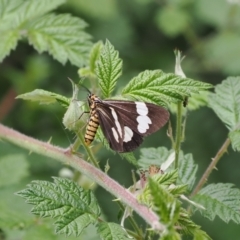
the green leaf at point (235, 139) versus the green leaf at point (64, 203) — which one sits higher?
the green leaf at point (235, 139)

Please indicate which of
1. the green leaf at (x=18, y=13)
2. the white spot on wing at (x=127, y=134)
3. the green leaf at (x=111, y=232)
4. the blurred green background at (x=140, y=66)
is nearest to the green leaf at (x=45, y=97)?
the white spot on wing at (x=127, y=134)

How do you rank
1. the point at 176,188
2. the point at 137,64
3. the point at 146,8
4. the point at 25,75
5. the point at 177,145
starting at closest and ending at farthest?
1. the point at 176,188
2. the point at 177,145
3. the point at 25,75
4. the point at 137,64
5. the point at 146,8

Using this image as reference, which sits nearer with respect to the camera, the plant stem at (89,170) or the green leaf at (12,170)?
the plant stem at (89,170)

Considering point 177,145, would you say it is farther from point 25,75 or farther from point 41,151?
point 25,75

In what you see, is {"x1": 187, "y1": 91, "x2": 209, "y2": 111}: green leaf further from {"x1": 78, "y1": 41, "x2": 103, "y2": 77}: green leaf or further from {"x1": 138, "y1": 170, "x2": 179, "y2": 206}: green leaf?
{"x1": 138, "y1": 170, "x2": 179, "y2": 206}: green leaf

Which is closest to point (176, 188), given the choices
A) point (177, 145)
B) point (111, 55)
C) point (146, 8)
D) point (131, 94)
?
point (177, 145)

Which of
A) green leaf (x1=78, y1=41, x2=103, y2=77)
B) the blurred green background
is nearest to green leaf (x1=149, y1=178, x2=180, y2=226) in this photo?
green leaf (x1=78, y1=41, x2=103, y2=77)

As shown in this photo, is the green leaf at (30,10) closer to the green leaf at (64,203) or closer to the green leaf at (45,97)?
the green leaf at (45,97)
